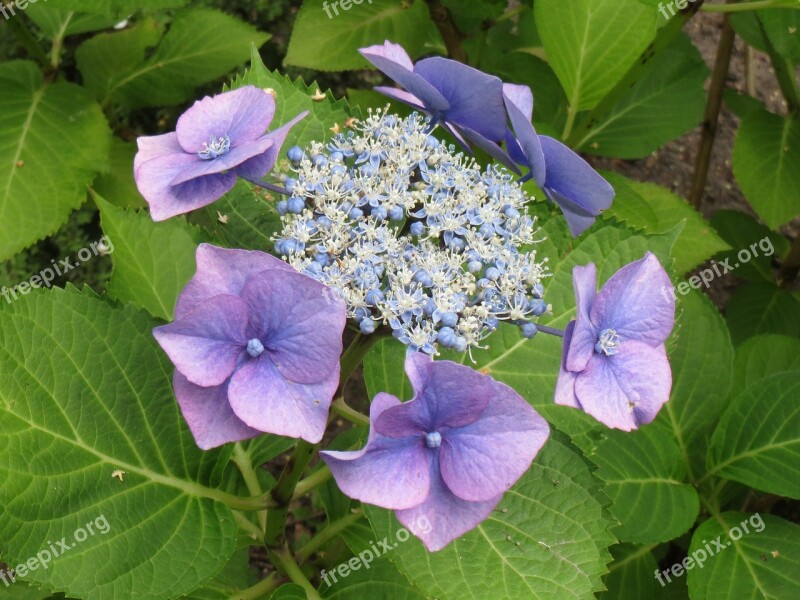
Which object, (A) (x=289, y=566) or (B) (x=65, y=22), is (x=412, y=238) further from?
(B) (x=65, y=22)

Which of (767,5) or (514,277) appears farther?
(767,5)

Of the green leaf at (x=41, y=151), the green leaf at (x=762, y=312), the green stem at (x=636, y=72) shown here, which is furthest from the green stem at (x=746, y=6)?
the green leaf at (x=41, y=151)

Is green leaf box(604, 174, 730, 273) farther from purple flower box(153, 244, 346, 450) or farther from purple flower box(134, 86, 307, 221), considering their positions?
purple flower box(153, 244, 346, 450)

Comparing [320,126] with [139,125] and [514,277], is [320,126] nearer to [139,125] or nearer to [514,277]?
[514,277]

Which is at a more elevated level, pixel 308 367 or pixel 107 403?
pixel 308 367

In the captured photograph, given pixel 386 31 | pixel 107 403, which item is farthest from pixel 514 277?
pixel 386 31
